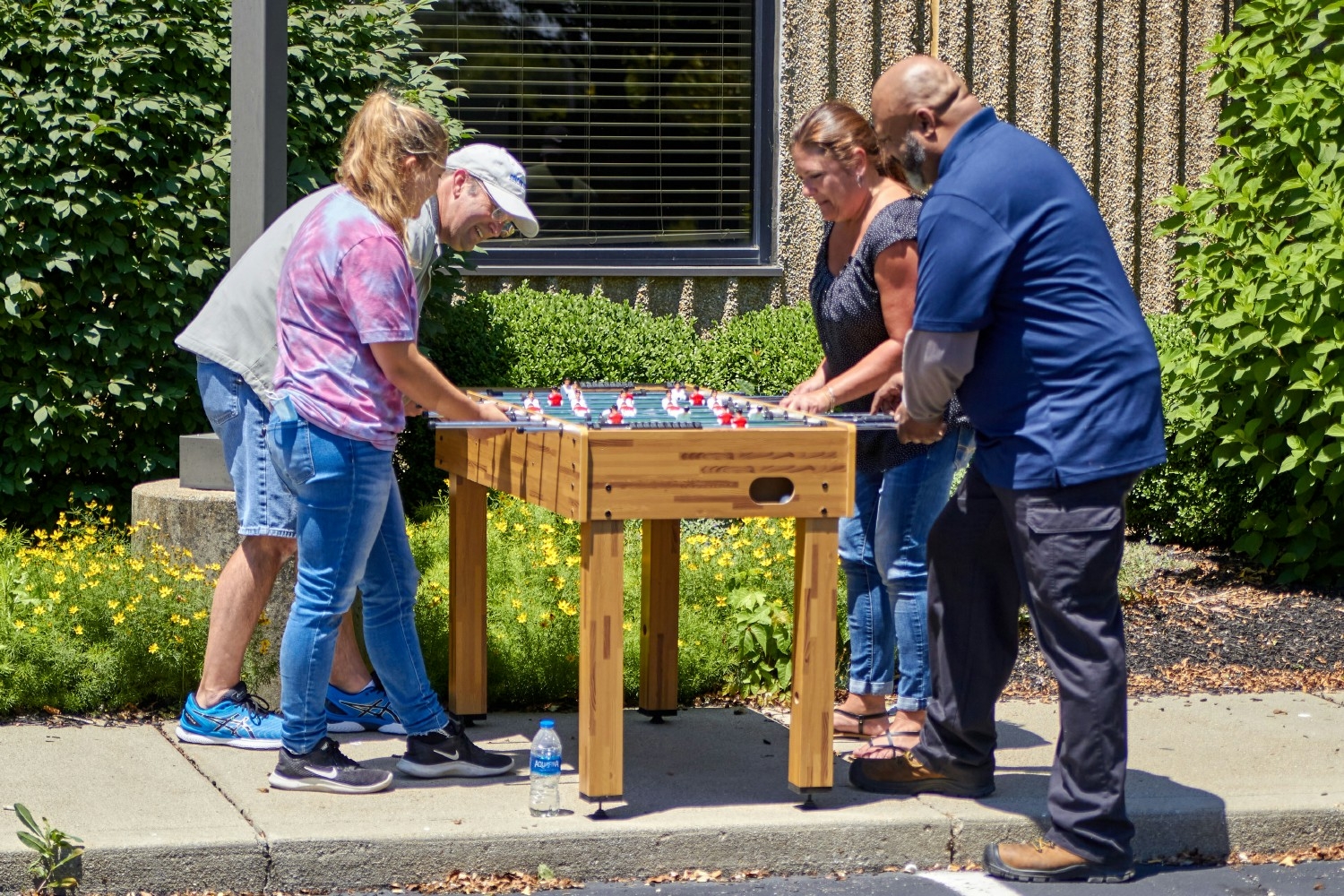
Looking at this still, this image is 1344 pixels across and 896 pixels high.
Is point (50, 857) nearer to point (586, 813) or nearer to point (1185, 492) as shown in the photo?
point (586, 813)

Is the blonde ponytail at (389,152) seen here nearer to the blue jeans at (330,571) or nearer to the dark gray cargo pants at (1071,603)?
the blue jeans at (330,571)

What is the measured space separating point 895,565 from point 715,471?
0.89 metres

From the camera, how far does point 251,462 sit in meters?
5.12

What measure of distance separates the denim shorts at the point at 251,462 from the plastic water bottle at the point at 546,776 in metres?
1.10

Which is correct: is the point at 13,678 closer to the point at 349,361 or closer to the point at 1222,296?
the point at 349,361

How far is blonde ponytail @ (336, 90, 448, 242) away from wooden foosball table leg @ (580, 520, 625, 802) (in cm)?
106

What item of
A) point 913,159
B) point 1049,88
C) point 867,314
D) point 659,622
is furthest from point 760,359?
point 913,159

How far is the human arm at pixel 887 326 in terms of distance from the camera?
493 centimetres

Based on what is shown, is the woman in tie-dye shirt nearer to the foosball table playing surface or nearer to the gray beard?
the foosball table playing surface

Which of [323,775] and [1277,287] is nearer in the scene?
[323,775]

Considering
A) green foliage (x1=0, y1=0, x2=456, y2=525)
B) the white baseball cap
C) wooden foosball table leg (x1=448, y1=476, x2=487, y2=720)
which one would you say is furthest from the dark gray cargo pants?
green foliage (x1=0, y1=0, x2=456, y2=525)

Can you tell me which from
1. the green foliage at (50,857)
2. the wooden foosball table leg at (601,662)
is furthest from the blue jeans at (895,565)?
the green foliage at (50,857)

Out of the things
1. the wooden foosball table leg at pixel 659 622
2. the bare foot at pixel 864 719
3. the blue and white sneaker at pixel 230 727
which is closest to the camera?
the blue and white sneaker at pixel 230 727

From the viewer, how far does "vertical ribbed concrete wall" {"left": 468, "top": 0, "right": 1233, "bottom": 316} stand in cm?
991
